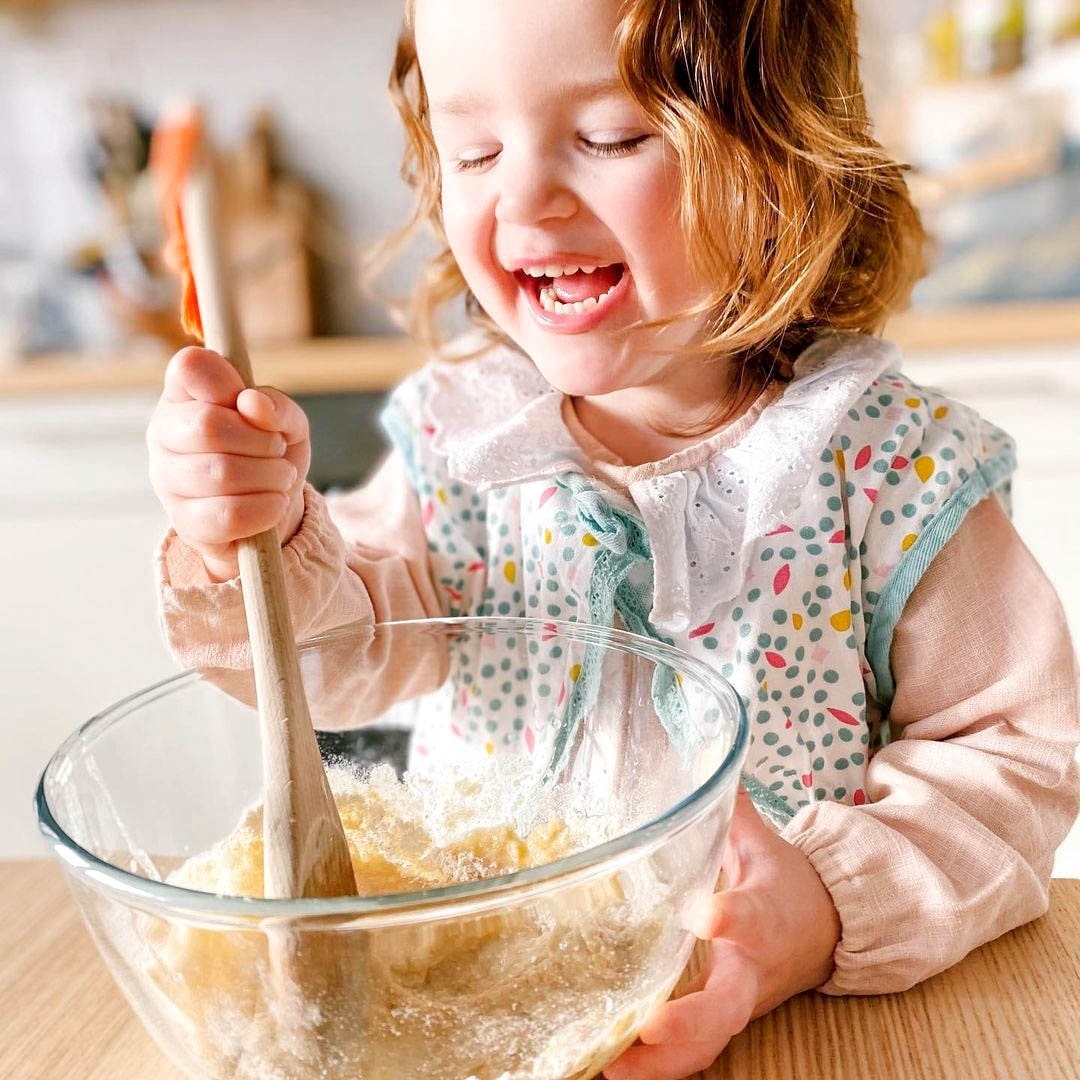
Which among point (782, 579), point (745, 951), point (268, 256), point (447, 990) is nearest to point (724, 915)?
point (745, 951)

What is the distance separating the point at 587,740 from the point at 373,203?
188cm

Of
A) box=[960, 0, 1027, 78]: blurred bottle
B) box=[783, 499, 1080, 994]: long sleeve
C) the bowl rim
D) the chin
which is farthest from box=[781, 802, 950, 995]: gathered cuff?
box=[960, 0, 1027, 78]: blurred bottle

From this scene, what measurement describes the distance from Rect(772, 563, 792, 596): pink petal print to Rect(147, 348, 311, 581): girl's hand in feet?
1.00

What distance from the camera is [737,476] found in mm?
762

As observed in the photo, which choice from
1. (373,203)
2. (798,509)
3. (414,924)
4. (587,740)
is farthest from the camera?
(373,203)

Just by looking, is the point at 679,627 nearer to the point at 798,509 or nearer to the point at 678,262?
the point at 798,509

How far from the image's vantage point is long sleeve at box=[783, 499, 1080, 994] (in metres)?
0.57

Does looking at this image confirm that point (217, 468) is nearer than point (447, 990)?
No

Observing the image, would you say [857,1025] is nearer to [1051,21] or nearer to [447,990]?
[447,990]

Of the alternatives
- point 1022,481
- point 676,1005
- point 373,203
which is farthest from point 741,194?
point 373,203

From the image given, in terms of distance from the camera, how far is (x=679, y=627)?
2.46 feet

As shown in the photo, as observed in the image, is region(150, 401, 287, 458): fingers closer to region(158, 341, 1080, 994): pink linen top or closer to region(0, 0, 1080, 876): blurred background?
region(158, 341, 1080, 994): pink linen top

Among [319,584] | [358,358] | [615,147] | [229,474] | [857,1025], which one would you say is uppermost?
[615,147]

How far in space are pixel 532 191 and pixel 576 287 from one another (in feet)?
0.25
